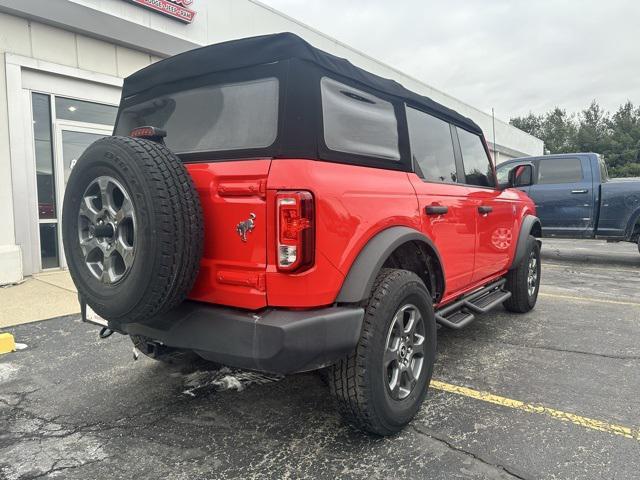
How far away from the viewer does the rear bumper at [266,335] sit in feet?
6.44

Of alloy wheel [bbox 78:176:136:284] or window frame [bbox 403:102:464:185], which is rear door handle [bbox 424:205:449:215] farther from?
alloy wheel [bbox 78:176:136:284]

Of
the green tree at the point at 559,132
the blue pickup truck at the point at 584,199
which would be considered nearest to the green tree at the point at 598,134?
the green tree at the point at 559,132

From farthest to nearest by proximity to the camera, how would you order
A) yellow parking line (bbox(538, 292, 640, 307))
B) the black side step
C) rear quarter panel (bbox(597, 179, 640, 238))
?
1. rear quarter panel (bbox(597, 179, 640, 238))
2. yellow parking line (bbox(538, 292, 640, 307))
3. the black side step

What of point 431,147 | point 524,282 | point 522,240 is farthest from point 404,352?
point 524,282

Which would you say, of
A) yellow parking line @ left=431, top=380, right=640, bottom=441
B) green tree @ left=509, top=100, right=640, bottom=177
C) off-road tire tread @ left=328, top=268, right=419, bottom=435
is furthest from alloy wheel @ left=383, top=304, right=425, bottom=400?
green tree @ left=509, top=100, right=640, bottom=177

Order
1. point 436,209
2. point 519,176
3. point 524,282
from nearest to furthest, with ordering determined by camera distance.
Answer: point 436,209
point 519,176
point 524,282

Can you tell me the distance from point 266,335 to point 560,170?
362 inches

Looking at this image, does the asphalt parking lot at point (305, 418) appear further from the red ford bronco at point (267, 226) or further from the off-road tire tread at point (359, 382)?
the red ford bronco at point (267, 226)

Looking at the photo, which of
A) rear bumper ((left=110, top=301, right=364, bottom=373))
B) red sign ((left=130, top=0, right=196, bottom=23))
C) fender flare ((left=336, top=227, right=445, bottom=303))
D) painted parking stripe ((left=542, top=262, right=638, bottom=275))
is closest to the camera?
rear bumper ((left=110, top=301, right=364, bottom=373))

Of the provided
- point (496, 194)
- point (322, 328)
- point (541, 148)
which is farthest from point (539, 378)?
point (541, 148)

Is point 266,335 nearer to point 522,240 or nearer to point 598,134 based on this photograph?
point 522,240

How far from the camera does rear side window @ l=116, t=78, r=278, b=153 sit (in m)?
2.25

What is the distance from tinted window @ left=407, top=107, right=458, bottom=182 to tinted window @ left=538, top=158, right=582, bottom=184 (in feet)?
22.4

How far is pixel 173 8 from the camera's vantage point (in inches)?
314
